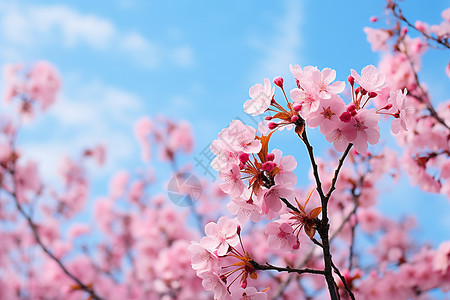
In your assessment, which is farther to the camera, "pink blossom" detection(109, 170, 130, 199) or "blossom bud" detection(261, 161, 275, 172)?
"pink blossom" detection(109, 170, 130, 199)

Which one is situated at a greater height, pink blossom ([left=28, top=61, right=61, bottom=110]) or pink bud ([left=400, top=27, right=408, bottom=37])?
pink blossom ([left=28, top=61, right=61, bottom=110])

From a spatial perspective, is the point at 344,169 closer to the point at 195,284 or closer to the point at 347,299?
the point at 347,299

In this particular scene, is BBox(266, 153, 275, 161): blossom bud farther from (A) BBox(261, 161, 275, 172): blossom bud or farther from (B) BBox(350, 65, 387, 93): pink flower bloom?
(B) BBox(350, 65, 387, 93): pink flower bloom

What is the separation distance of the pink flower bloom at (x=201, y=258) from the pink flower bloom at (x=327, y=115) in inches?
19.0

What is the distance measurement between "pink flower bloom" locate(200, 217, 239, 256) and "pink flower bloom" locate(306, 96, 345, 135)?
1.29ft

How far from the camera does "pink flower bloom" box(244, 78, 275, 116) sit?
1.08 metres

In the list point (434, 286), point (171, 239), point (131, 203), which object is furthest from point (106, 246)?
point (434, 286)

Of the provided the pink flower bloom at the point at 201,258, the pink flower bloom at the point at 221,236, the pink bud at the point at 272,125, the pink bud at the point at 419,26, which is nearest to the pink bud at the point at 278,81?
the pink bud at the point at 272,125

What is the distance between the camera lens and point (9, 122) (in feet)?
16.8

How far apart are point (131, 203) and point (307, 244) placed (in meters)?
6.34

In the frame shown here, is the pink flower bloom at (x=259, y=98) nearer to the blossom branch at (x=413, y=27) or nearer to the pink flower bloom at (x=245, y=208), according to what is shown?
the pink flower bloom at (x=245, y=208)

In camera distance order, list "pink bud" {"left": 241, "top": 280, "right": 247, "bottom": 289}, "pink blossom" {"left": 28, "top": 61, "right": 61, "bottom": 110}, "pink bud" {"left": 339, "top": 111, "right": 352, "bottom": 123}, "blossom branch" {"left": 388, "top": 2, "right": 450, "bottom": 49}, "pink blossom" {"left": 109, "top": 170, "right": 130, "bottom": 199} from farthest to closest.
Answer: "pink blossom" {"left": 109, "top": 170, "right": 130, "bottom": 199}, "pink blossom" {"left": 28, "top": 61, "right": 61, "bottom": 110}, "blossom branch" {"left": 388, "top": 2, "right": 450, "bottom": 49}, "pink bud" {"left": 241, "top": 280, "right": 247, "bottom": 289}, "pink bud" {"left": 339, "top": 111, "right": 352, "bottom": 123}

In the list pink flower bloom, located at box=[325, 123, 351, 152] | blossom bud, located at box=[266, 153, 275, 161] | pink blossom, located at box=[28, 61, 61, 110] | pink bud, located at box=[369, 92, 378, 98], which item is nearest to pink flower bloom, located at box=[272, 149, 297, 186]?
blossom bud, located at box=[266, 153, 275, 161]

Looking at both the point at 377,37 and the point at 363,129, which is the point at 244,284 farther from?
the point at 377,37
